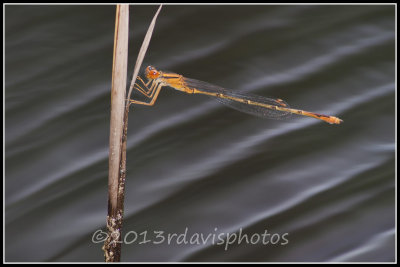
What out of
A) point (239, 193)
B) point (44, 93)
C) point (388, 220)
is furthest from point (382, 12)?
point (44, 93)

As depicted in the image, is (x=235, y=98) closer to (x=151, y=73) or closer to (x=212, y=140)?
(x=212, y=140)

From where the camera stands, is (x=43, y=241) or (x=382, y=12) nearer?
(x=43, y=241)

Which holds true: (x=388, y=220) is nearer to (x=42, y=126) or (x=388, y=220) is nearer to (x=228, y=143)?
(x=228, y=143)

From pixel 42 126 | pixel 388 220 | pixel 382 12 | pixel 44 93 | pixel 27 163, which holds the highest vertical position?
pixel 382 12

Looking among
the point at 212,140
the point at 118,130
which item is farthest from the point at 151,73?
the point at 118,130

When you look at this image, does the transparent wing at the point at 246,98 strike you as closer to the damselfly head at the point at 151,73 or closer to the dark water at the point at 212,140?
the dark water at the point at 212,140

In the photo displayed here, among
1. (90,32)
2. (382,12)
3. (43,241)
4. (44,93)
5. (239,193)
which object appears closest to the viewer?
(43,241)
